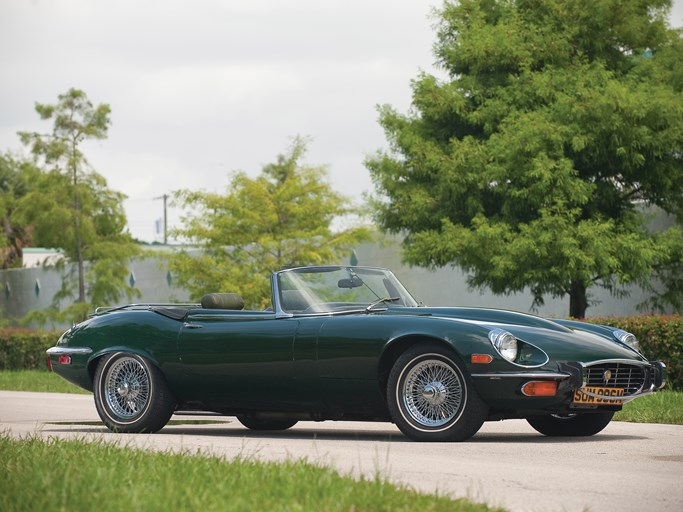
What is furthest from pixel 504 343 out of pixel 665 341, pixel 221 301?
pixel 665 341

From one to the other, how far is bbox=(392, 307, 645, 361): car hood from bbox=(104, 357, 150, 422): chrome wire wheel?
248 centimetres

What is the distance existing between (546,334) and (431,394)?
3.28ft

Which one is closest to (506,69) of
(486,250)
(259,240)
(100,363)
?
(486,250)

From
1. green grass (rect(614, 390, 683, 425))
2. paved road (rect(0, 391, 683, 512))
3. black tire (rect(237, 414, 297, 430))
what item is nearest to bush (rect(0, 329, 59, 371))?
paved road (rect(0, 391, 683, 512))

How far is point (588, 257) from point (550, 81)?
4073mm

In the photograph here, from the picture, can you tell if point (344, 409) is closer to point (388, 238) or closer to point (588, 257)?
point (588, 257)

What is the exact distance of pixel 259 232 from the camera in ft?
101

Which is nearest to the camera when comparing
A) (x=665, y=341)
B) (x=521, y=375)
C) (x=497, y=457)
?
(x=497, y=457)

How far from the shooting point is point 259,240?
29.9m

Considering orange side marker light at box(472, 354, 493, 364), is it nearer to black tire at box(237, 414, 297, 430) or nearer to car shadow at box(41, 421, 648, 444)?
car shadow at box(41, 421, 648, 444)

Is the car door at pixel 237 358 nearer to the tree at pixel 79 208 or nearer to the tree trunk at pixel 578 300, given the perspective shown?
the tree trunk at pixel 578 300

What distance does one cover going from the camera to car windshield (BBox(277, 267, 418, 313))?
10.4 m

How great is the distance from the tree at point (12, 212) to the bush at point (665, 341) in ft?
84.5

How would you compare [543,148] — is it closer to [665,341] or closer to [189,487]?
[665,341]
